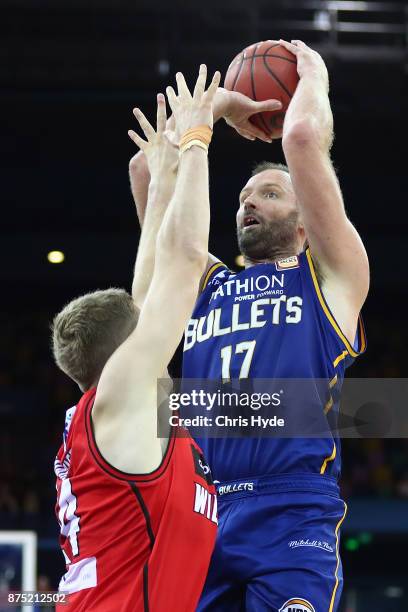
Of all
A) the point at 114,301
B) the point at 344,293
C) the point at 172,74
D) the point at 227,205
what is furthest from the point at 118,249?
the point at 114,301

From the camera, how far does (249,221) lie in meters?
4.09

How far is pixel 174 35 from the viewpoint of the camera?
1027 cm

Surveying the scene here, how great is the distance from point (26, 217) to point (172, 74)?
3.26 metres

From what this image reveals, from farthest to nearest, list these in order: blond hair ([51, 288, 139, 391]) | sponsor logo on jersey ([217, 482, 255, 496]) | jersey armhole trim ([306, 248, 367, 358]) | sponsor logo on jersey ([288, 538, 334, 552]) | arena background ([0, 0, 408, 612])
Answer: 1. arena background ([0, 0, 408, 612])
2. jersey armhole trim ([306, 248, 367, 358])
3. sponsor logo on jersey ([217, 482, 255, 496])
4. sponsor logo on jersey ([288, 538, 334, 552])
5. blond hair ([51, 288, 139, 391])

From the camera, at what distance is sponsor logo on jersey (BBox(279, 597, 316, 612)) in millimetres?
3301

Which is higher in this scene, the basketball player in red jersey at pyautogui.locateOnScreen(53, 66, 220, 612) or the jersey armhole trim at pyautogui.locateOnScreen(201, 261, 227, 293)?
the jersey armhole trim at pyautogui.locateOnScreen(201, 261, 227, 293)

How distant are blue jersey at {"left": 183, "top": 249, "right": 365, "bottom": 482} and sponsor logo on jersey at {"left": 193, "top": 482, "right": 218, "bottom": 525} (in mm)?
699

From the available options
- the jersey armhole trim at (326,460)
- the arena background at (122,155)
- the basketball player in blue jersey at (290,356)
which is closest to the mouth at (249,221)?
the basketball player in blue jersey at (290,356)

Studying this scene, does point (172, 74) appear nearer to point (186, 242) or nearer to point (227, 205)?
point (227, 205)

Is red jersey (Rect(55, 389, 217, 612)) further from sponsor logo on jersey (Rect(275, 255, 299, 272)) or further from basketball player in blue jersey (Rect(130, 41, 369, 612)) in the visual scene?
sponsor logo on jersey (Rect(275, 255, 299, 272))

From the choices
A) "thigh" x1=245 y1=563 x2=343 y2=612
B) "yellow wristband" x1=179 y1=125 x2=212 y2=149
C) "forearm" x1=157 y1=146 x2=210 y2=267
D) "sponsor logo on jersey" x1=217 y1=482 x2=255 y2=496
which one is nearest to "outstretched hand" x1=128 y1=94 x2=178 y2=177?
"yellow wristband" x1=179 y1=125 x2=212 y2=149

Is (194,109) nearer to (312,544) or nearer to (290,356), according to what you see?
(290,356)

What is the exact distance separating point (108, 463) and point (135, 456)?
0.25 feet

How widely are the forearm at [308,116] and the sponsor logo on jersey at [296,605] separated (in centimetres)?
165
